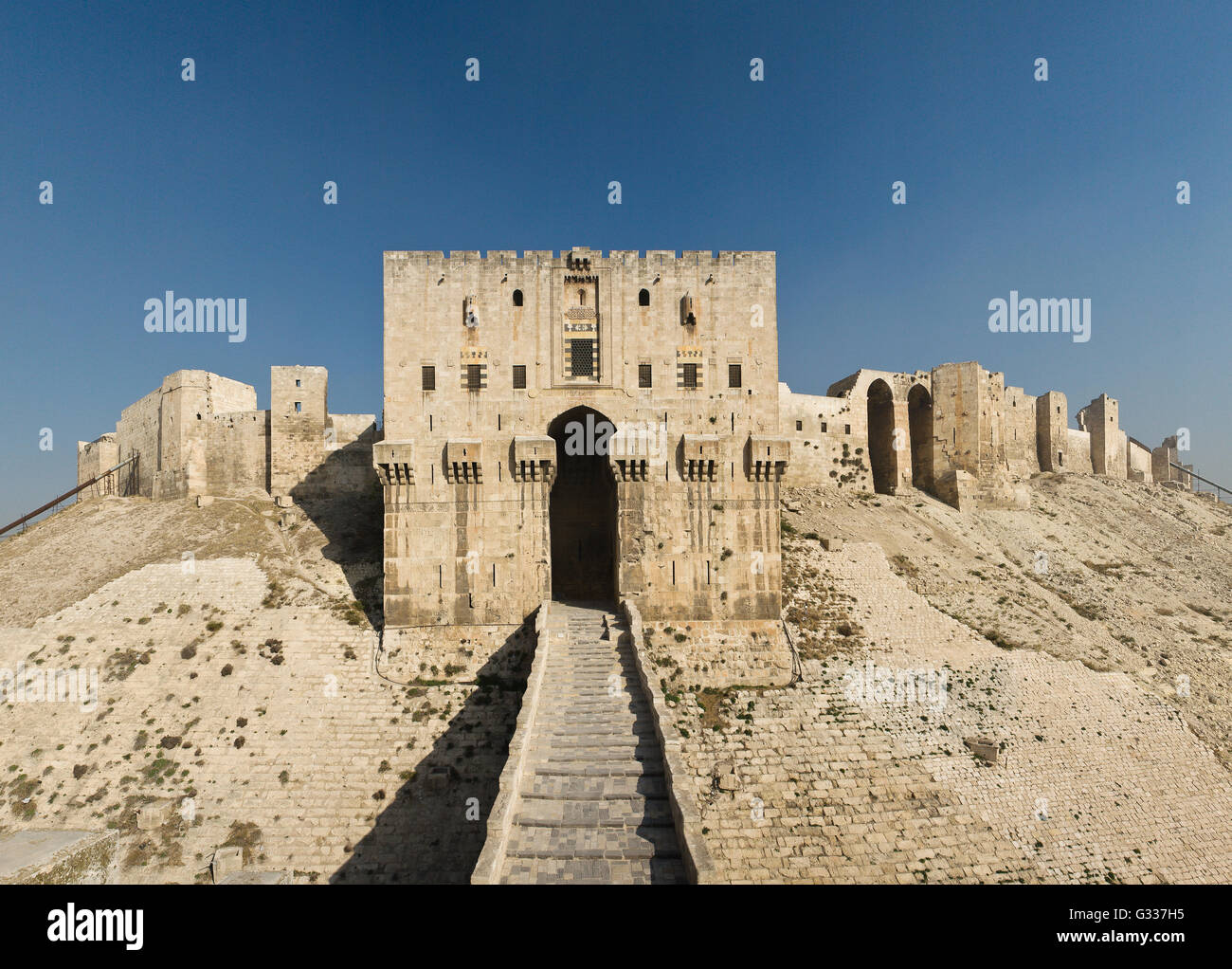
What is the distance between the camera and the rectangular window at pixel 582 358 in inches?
831

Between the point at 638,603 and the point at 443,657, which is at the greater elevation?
the point at 638,603

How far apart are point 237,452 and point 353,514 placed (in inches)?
352

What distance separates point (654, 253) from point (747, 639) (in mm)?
14703

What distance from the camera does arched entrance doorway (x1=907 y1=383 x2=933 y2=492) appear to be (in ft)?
126

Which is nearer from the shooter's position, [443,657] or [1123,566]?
[443,657]

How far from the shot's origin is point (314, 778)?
54.3ft

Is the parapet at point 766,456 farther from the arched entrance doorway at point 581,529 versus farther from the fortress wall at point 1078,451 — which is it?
the fortress wall at point 1078,451

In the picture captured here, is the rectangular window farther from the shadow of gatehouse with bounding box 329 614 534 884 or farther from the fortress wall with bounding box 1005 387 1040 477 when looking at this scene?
the fortress wall with bounding box 1005 387 1040 477

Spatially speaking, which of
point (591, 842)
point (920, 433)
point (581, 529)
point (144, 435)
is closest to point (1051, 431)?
point (920, 433)

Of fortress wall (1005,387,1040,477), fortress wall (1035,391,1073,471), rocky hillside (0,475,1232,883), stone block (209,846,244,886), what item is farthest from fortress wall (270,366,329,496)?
fortress wall (1035,391,1073,471)

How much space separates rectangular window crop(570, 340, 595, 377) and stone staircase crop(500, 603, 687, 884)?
974 cm
